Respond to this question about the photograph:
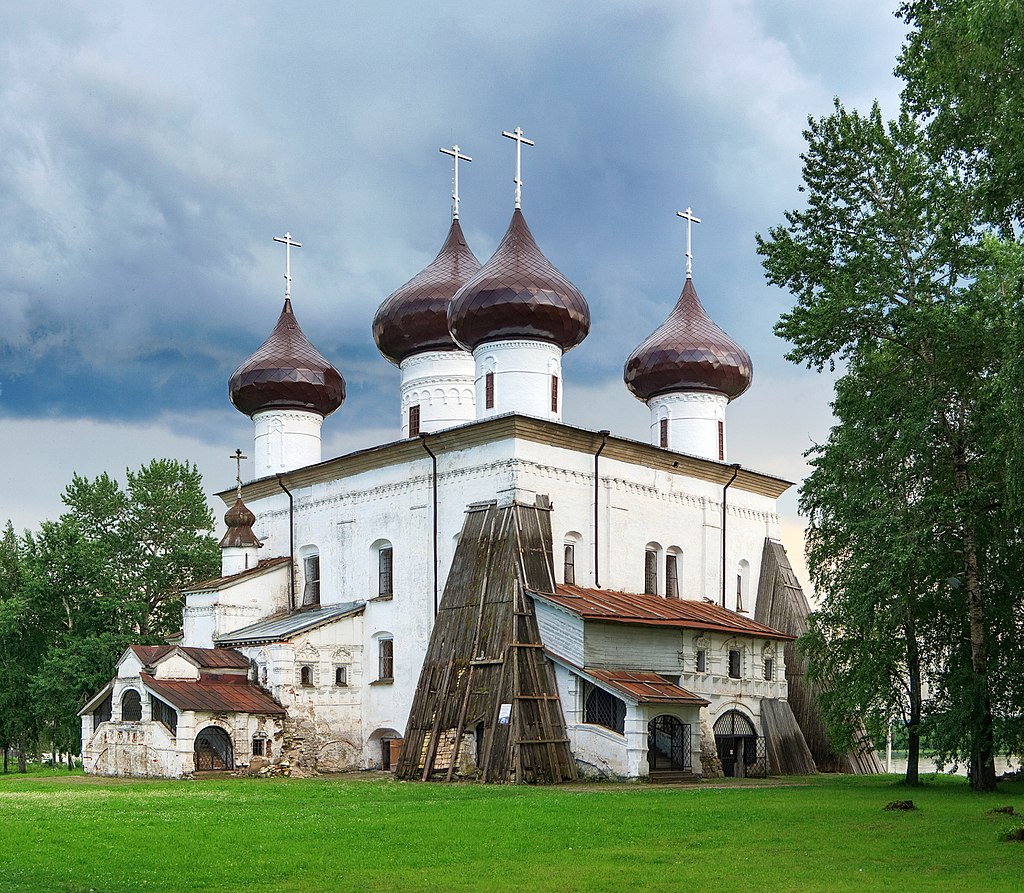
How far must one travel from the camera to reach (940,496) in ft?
67.4

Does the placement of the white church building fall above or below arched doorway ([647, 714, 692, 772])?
above

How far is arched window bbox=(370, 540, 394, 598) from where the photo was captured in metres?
29.8

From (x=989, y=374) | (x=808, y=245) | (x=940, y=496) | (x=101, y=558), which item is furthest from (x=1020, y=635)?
(x=101, y=558)

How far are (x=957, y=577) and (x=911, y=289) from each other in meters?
5.04

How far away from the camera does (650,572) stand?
98.1 ft

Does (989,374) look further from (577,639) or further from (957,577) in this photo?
(577,639)

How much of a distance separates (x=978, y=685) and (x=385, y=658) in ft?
46.2

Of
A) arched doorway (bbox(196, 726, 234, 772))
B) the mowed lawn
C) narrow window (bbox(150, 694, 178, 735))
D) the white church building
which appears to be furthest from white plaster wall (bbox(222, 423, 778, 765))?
the mowed lawn

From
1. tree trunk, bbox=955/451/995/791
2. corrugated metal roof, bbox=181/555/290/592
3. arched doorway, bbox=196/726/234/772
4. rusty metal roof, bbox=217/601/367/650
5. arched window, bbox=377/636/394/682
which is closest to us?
tree trunk, bbox=955/451/995/791

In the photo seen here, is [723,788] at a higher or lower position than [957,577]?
lower

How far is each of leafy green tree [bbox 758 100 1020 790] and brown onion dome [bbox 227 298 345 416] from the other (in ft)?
Answer: 52.3

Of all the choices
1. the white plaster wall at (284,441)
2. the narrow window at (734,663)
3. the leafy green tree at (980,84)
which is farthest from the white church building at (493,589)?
the leafy green tree at (980,84)

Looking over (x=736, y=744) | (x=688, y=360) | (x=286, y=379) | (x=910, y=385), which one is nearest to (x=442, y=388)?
(x=286, y=379)

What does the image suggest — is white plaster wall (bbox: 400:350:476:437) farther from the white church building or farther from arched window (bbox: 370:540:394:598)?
arched window (bbox: 370:540:394:598)
